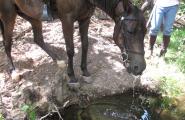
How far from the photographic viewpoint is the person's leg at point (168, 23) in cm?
709

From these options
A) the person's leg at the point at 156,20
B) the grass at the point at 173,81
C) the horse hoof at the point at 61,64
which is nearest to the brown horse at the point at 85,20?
the horse hoof at the point at 61,64

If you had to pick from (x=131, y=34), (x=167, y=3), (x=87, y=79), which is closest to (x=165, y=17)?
(x=167, y=3)

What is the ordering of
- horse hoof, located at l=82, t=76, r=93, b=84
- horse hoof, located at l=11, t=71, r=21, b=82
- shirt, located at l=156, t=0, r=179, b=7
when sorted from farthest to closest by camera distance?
shirt, located at l=156, t=0, r=179, b=7, horse hoof, located at l=82, t=76, r=93, b=84, horse hoof, located at l=11, t=71, r=21, b=82

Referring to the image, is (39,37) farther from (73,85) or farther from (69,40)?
(73,85)

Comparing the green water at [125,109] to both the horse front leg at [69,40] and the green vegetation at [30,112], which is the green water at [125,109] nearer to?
the green vegetation at [30,112]

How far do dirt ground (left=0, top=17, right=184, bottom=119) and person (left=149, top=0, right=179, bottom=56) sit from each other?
0.57 m

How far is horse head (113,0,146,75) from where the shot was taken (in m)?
5.07

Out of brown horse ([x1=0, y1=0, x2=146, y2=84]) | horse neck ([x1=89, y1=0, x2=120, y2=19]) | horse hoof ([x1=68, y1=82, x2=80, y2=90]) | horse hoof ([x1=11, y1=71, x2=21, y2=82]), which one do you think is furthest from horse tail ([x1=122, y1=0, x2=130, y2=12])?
horse hoof ([x1=11, y1=71, x2=21, y2=82])

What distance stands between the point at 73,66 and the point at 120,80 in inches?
33.6

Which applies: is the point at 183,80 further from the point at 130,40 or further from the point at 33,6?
the point at 33,6

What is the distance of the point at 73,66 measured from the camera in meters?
6.47

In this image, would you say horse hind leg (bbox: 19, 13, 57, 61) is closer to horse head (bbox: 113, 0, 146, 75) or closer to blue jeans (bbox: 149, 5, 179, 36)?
horse head (bbox: 113, 0, 146, 75)

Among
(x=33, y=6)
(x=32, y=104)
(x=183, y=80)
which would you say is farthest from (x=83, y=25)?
(x=183, y=80)

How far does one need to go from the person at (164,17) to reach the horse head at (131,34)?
6.72ft
